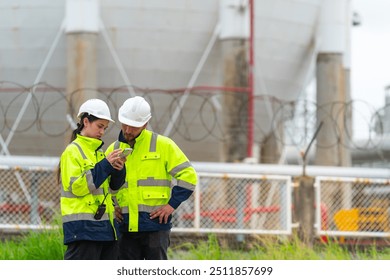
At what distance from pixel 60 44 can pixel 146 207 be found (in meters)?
10.8

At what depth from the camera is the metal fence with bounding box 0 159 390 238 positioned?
1210 cm

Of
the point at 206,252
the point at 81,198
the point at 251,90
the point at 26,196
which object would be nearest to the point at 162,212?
the point at 81,198

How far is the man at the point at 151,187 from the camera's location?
695 centimetres

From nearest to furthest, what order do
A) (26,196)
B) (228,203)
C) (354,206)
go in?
(26,196), (228,203), (354,206)

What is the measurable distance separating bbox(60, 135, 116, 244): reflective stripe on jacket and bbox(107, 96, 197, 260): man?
0.31m

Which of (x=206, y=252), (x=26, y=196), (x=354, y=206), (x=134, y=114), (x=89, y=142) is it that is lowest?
(x=206, y=252)

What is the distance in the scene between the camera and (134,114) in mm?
6781

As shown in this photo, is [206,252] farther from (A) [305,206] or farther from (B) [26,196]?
(B) [26,196]

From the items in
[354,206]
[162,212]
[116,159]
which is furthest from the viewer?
[354,206]

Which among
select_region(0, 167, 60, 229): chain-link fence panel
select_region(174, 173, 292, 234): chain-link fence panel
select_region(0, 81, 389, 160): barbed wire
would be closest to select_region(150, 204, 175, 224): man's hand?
select_region(0, 167, 60, 229): chain-link fence panel

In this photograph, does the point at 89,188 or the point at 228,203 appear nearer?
the point at 89,188

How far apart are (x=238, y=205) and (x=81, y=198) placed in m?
5.89
